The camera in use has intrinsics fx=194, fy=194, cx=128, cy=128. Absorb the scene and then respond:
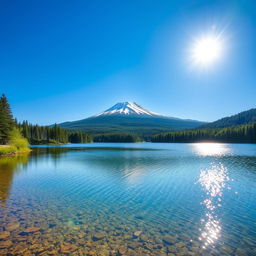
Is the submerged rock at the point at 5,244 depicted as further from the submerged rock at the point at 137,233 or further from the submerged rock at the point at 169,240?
the submerged rock at the point at 169,240

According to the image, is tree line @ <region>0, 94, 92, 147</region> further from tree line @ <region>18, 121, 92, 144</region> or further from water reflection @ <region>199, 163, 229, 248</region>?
→ water reflection @ <region>199, 163, 229, 248</region>

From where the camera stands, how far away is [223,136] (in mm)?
145500

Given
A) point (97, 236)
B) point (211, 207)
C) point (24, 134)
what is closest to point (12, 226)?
point (97, 236)

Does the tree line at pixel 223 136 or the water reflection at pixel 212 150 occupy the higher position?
the tree line at pixel 223 136

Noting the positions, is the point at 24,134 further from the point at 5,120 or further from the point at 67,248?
the point at 67,248

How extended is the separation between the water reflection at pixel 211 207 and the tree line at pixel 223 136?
12802 centimetres

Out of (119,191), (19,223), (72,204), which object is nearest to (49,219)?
(19,223)

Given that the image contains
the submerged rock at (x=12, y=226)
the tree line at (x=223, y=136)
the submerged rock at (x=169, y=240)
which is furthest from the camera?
the tree line at (x=223, y=136)

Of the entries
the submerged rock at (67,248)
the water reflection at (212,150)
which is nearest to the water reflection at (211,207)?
the submerged rock at (67,248)

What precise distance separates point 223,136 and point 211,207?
14758cm

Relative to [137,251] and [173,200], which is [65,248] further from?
[173,200]

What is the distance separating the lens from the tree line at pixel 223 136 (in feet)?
428

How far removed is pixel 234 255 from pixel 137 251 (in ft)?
12.7

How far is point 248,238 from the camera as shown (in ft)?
29.8
